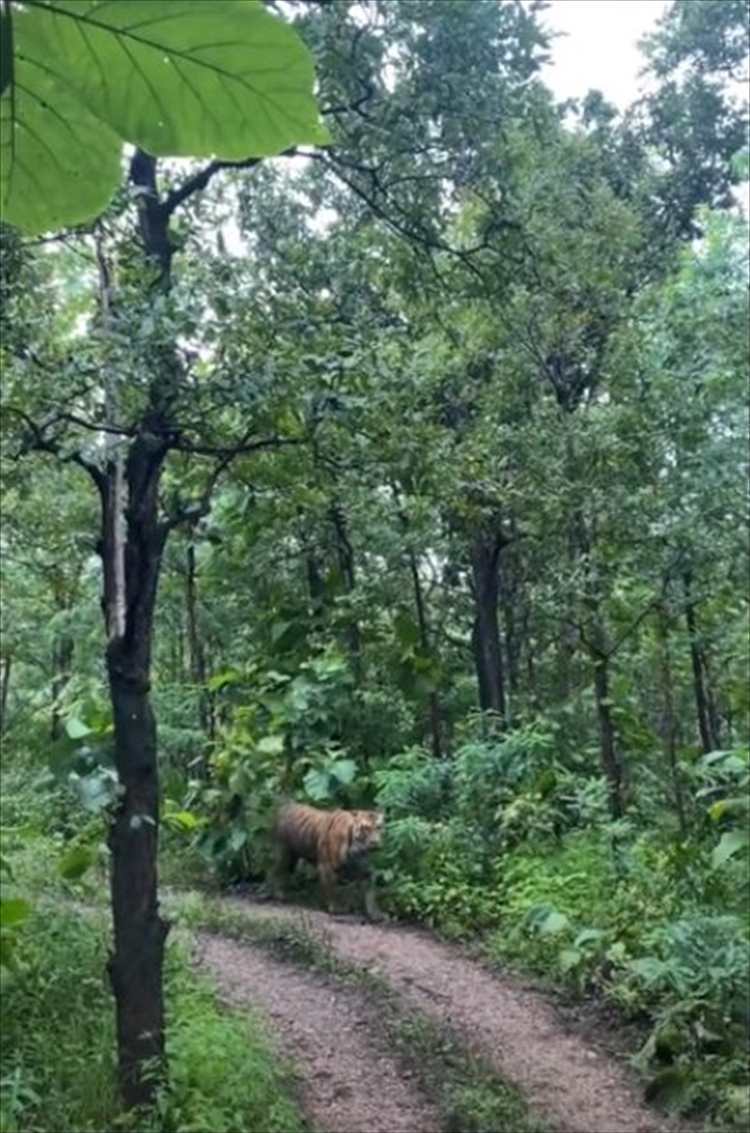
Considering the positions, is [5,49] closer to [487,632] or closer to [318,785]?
[318,785]

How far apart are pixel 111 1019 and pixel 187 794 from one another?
3.54 meters

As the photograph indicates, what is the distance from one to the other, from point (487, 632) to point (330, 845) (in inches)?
106

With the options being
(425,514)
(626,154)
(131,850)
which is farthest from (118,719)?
(626,154)

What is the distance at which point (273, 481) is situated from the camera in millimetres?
4348

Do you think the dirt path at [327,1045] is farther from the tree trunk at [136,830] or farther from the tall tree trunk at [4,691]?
the tall tree trunk at [4,691]

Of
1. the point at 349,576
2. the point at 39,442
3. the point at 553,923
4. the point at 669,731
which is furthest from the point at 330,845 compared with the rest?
the point at 39,442

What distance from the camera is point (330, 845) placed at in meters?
6.78

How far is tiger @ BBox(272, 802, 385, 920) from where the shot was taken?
675cm

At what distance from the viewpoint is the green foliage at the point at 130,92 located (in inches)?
11.2

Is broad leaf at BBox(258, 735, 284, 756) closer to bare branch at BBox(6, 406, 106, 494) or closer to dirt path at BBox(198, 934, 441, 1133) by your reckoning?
dirt path at BBox(198, 934, 441, 1133)

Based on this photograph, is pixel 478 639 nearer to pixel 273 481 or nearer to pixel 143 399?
pixel 273 481

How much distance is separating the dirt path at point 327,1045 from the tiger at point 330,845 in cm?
97

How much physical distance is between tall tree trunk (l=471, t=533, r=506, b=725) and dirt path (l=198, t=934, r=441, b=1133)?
3.50 m

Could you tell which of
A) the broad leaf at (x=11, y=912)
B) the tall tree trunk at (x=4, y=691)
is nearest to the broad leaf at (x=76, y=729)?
the broad leaf at (x=11, y=912)
